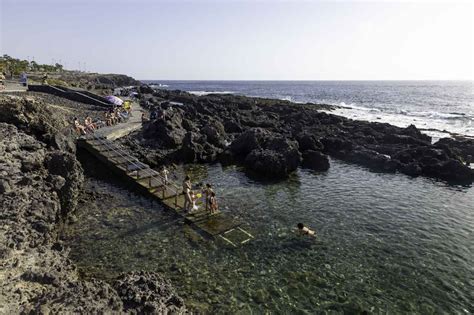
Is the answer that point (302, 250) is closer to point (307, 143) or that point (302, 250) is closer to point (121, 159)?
point (121, 159)

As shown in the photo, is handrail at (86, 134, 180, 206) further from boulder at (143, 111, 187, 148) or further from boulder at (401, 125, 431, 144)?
boulder at (401, 125, 431, 144)

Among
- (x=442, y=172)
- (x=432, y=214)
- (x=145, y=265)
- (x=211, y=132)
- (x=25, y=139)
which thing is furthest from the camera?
(x=211, y=132)

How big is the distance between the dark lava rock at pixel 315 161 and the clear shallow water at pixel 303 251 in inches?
285

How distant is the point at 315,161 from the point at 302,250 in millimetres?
17451

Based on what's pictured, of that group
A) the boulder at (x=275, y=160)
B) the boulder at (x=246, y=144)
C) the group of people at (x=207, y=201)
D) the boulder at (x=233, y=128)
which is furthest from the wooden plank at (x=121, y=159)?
the boulder at (x=233, y=128)

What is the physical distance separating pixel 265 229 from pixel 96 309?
11137mm

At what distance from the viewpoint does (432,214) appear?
21.3 metres

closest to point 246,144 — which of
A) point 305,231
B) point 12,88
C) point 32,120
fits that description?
point 305,231

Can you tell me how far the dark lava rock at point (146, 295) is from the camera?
31.8ft

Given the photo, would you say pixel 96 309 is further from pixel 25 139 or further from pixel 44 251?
pixel 25 139

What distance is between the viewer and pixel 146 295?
10.1 meters

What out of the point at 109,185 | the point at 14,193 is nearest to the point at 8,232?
the point at 14,193

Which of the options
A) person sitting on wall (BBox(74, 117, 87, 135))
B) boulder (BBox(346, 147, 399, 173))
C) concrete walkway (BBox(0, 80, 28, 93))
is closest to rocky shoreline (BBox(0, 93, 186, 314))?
person sitting on wall (BBox(74, 117, 87, 135))

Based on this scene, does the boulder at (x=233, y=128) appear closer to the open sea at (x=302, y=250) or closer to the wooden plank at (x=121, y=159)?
the wooden plank at (x=121, y=159)
